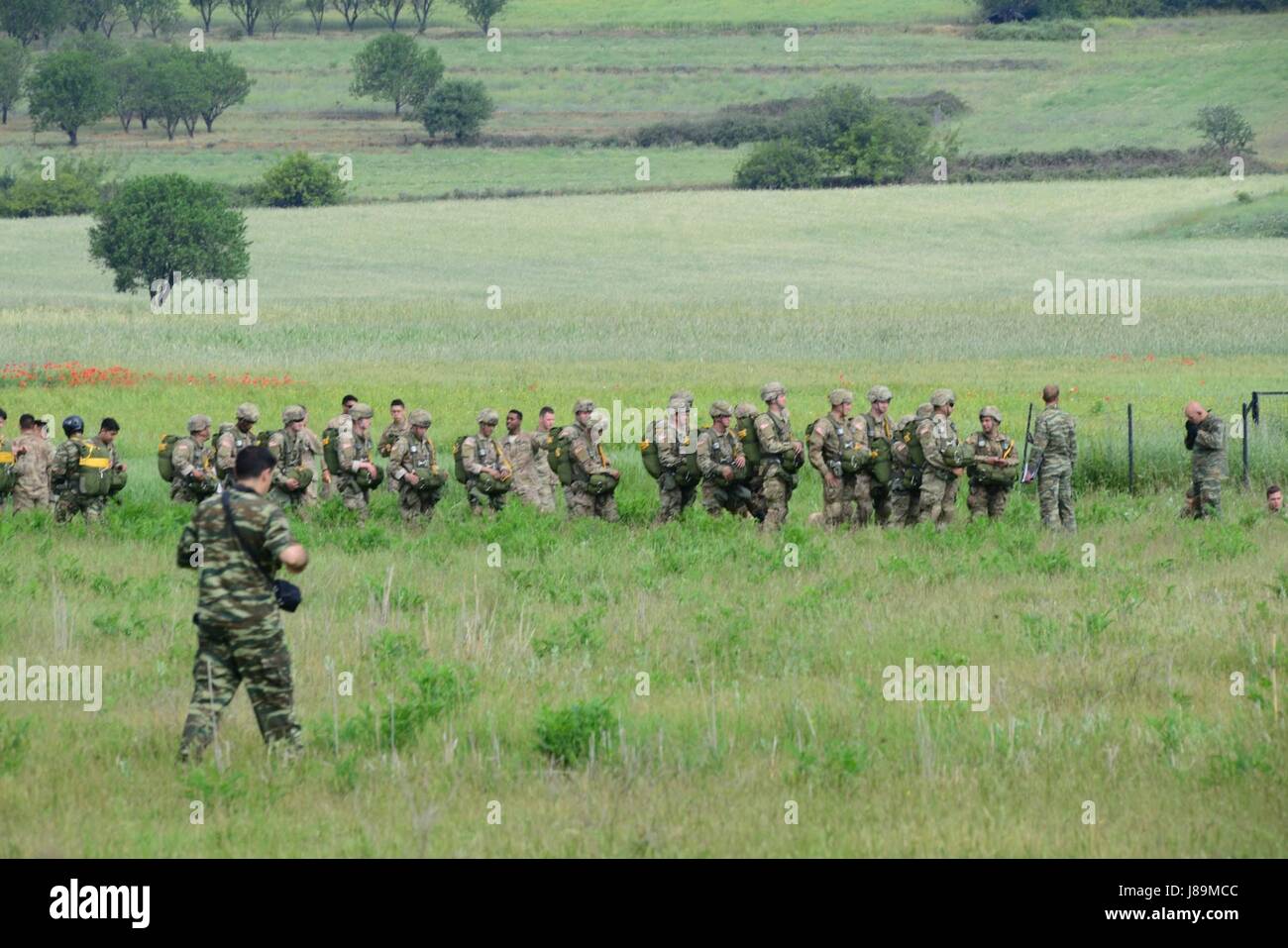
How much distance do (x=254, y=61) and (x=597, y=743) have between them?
435 feet

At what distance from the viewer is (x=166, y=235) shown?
226 ft

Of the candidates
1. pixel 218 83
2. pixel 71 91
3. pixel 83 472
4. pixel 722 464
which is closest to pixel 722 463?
pixel 722 464

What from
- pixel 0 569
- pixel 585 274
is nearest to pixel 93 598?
pixel 0 569

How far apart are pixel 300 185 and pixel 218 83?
2724 centimetres

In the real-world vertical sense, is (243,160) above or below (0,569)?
above

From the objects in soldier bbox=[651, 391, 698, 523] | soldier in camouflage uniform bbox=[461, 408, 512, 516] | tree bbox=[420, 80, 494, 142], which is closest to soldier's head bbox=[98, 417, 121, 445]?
soldier in camouflage uniform bbox=[461, 408, 512, 516]

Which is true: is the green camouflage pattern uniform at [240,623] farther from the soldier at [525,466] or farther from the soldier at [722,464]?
the soldier at [525,466]

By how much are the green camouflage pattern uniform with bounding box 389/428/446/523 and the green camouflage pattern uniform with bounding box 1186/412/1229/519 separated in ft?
29.7

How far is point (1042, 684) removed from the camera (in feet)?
45.2

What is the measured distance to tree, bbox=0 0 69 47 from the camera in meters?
156

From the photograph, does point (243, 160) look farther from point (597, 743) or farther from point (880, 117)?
point (597, 743)

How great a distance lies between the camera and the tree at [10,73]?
128 metres

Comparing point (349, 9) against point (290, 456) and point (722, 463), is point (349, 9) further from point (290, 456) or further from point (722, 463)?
point (722, 463)
